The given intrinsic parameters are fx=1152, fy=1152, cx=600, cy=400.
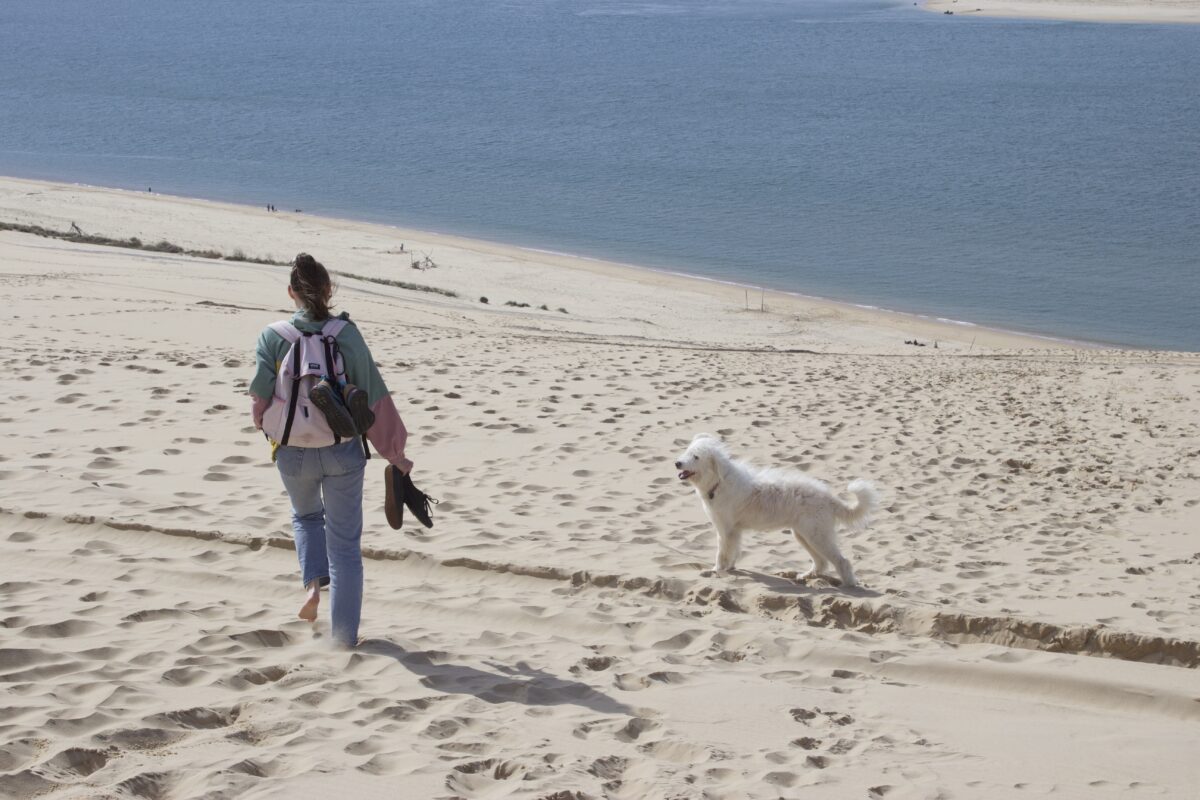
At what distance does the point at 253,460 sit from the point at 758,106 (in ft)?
158

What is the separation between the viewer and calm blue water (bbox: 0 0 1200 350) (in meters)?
28.5

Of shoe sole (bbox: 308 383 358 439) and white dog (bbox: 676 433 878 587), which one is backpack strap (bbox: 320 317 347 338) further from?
white dog (bbox: 676 433 878 587)

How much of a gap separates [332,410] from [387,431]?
1.11 ft

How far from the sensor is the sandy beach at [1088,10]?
284ft

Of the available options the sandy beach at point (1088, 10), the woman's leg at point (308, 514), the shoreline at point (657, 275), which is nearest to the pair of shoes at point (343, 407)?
the woman's leg at point (308, 514)

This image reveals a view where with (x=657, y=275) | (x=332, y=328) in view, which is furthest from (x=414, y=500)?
(x=657, y=275)

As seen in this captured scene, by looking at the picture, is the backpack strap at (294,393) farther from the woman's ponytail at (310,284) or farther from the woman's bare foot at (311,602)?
the woman's bare foot at (311,602)

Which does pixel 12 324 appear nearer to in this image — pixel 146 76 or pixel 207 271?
pixel 207 271

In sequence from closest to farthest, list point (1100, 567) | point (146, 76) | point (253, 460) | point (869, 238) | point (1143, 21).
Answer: point (1100, 567) → point (253, 460) → point (869, 238) → point (146, 76) → point (1143, 21)

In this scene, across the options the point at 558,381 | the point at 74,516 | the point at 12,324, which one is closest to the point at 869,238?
the point at 558,381

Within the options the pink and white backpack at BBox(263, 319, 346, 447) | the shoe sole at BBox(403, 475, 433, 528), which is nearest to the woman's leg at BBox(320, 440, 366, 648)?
the pink and white backpack at BBox(263, 319, 346, 447)

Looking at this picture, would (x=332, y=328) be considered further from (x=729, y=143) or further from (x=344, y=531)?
(x=729, y=143)

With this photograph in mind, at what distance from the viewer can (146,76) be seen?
213 feet

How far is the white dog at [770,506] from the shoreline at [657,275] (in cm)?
1519
